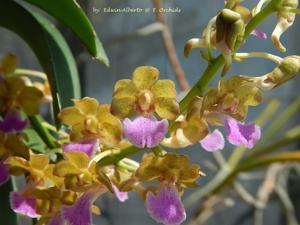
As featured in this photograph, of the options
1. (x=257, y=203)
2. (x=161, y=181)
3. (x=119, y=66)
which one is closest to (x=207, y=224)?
(x=257, y=203)

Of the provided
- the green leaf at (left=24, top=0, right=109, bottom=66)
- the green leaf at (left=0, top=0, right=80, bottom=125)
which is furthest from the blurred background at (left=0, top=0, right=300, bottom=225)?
the green leaf at (left=24, top=0, right=109, bottom=66)

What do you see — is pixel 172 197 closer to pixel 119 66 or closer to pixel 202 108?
pixel 202 108

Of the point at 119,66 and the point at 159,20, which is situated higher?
the point at 159,20

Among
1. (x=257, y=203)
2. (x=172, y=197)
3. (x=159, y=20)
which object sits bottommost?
(x=257, y=203)

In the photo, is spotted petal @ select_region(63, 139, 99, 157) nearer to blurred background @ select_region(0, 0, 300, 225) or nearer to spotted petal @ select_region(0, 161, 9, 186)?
spotted petal @ select_region(0, 161, 9, 186)

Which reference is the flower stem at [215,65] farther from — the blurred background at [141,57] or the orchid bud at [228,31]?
the blurred background at [141,57]
